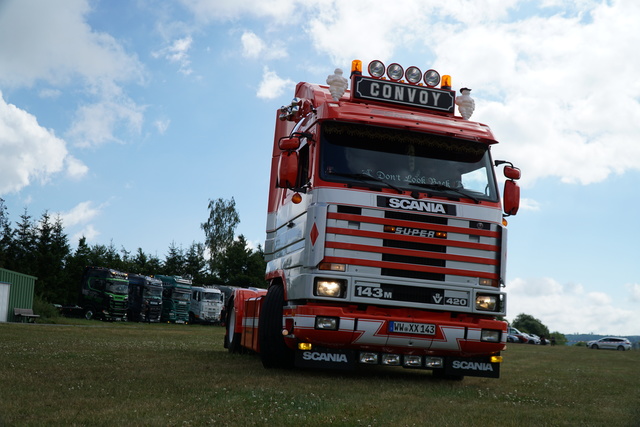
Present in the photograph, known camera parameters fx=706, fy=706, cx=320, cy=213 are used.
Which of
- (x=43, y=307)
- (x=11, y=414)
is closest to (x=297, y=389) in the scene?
(x=11, y=414)

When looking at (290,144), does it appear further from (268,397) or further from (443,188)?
(268,397)

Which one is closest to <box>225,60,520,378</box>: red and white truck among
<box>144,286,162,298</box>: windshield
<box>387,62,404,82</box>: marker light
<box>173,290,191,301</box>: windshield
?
<box>387,62,404,82</box>: marker light

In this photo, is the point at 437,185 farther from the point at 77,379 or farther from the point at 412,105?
the point at 77,379

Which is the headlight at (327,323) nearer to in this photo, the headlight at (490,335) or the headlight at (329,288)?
the headlight at (329,288)

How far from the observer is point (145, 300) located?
168 feet

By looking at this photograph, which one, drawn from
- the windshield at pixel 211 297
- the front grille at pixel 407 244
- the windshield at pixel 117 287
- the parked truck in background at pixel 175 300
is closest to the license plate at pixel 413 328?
the front grille at pixel 407 244

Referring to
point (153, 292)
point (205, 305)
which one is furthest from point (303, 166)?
point (205, 305)

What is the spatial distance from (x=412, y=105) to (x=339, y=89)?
1207 millimetres

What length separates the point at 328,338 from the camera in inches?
384

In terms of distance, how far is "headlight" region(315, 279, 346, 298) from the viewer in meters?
9.69

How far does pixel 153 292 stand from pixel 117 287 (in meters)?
4.52

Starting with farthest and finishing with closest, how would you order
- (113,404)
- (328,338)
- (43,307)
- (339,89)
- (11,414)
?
(43,307)
(339,89)
(328,338)
(113,404)
(11,414)

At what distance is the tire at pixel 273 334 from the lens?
1085cm

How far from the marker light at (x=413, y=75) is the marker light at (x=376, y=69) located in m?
0.45
